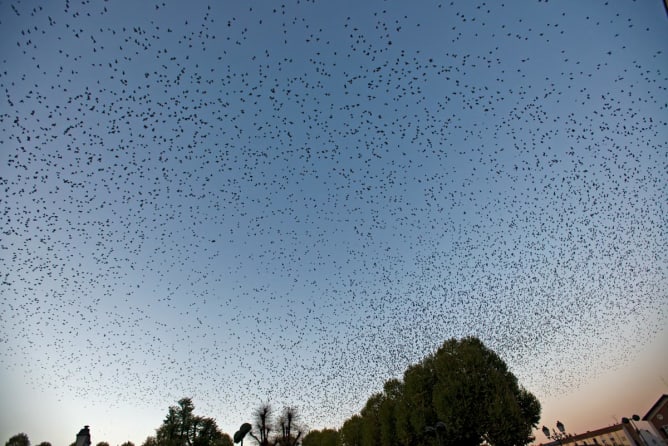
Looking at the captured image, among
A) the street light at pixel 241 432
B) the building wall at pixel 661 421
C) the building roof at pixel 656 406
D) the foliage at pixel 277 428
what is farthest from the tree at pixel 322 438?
the street light at pixel 241 432

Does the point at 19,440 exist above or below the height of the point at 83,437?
above

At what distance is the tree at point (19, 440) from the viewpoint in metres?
75.1

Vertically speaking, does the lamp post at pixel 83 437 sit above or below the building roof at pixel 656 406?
above

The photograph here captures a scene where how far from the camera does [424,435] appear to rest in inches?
1314

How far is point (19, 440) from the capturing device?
250 feet

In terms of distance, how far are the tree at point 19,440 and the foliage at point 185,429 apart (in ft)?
124

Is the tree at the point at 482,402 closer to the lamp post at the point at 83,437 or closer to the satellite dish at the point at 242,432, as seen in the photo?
the satellite dish at the point at 242,432

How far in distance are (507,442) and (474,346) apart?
8641 millimetres

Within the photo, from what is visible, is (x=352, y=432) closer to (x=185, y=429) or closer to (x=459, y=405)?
(x=459, y=405)

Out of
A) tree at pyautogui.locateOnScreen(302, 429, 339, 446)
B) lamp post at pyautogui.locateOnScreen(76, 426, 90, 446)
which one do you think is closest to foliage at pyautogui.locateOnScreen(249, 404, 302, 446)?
tree at pyautogui.locateOnScreen(302, 429, 339, 446)

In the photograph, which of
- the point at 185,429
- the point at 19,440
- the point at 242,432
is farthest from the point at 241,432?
the point at 19,440

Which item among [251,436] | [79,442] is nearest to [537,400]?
[79,442]

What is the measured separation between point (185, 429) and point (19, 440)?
49.8 m

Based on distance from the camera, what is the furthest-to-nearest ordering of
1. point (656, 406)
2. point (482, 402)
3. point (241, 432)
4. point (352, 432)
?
point (656, 406) → point (352, 432) → point (482, 402) → point (241, 432)
